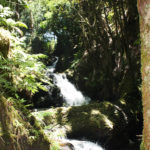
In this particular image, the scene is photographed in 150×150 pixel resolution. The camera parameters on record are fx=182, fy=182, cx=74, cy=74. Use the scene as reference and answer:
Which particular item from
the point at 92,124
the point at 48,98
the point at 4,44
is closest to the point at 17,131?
the point at 4,44

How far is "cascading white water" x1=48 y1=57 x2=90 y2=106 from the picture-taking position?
1252 cm

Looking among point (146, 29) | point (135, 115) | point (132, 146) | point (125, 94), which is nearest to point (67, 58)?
point (125, 94)

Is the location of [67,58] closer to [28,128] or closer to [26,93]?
[26,93]

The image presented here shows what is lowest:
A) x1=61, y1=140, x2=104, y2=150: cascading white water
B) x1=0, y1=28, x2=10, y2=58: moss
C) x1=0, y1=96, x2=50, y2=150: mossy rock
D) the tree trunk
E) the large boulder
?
x1=61, y1=140, x2=104, y2=150: cascading white water

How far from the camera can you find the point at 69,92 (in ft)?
43.0

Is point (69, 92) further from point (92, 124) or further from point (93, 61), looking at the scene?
point (92, 124)

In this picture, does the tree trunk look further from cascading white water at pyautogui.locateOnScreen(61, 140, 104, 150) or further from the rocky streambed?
the rocky streambed

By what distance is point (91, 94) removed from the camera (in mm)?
13062

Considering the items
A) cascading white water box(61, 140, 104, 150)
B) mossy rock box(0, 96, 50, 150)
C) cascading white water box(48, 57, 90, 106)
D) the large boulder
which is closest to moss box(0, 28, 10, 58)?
mossy rock box(0, 96, 50, 150)

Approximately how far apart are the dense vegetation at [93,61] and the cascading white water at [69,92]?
1.62 ft

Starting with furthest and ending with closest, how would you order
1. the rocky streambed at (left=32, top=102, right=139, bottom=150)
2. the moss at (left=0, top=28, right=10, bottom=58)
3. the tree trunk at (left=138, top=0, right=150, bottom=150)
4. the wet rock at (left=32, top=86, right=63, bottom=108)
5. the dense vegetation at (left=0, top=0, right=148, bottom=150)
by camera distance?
the wet rock at (left=32, top=86, right=63, bottom=108), the rocky streambed at (left=32, top=102, right=139, bottom=150), the moss at (left=0, top=28, right=10, bottom=58), the dense vegetation at (left=0, top=0, right=148, bottom=150), the tree trunk at (left=138, top=0, right=150, bottom=150)

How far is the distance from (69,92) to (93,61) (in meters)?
2.84

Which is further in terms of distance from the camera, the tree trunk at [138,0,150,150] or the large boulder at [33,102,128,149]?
the large boulder at [33,102,128,149]

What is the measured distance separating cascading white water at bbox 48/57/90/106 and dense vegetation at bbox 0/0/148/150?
1.62ft
